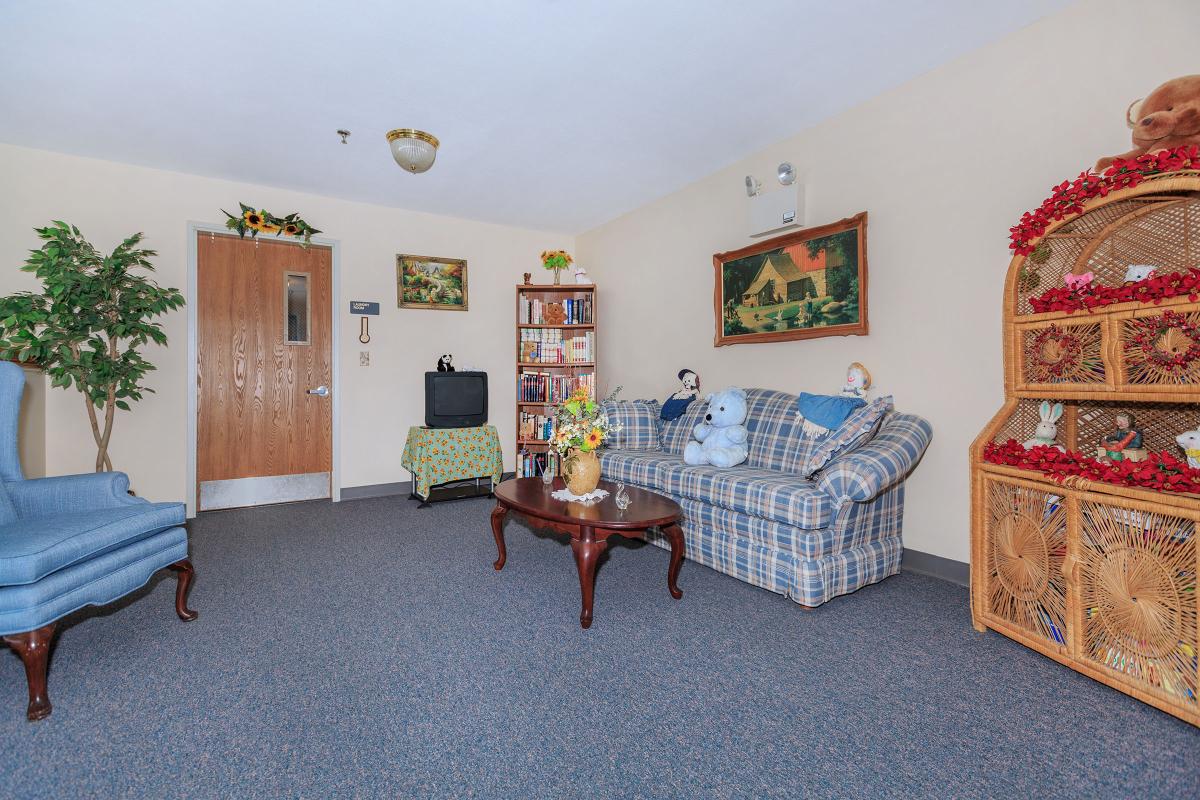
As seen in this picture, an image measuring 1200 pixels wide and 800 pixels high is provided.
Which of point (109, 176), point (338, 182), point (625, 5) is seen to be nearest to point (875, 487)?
point (625, 5)

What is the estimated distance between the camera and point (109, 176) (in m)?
3.83

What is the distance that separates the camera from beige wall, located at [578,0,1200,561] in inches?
86.9

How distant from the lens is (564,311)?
5270 mm

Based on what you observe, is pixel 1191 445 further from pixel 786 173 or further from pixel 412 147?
pixel 412 147

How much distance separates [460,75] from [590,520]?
2341 millimetres

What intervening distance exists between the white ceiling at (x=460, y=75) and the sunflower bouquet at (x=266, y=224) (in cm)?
31

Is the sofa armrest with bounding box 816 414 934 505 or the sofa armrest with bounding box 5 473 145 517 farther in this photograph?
the sofa armrest with bounding box 816 414 934 505

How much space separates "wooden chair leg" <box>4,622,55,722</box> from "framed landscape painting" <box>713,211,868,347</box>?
3.67 metres

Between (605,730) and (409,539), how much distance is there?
2342 millimetres

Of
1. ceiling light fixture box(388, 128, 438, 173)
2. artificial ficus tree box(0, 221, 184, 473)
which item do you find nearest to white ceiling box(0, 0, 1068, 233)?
ceiling light fixture box(388, 128, 438, 173)

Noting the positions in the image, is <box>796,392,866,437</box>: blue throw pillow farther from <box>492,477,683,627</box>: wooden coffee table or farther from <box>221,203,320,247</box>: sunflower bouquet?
<box>221,203,320,247</box>: sunflower bouquet

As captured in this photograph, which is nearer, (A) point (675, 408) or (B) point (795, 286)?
(B) point (795, 286)

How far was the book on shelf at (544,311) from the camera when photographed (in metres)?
5.24

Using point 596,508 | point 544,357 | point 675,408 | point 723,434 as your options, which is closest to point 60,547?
point 596,508
